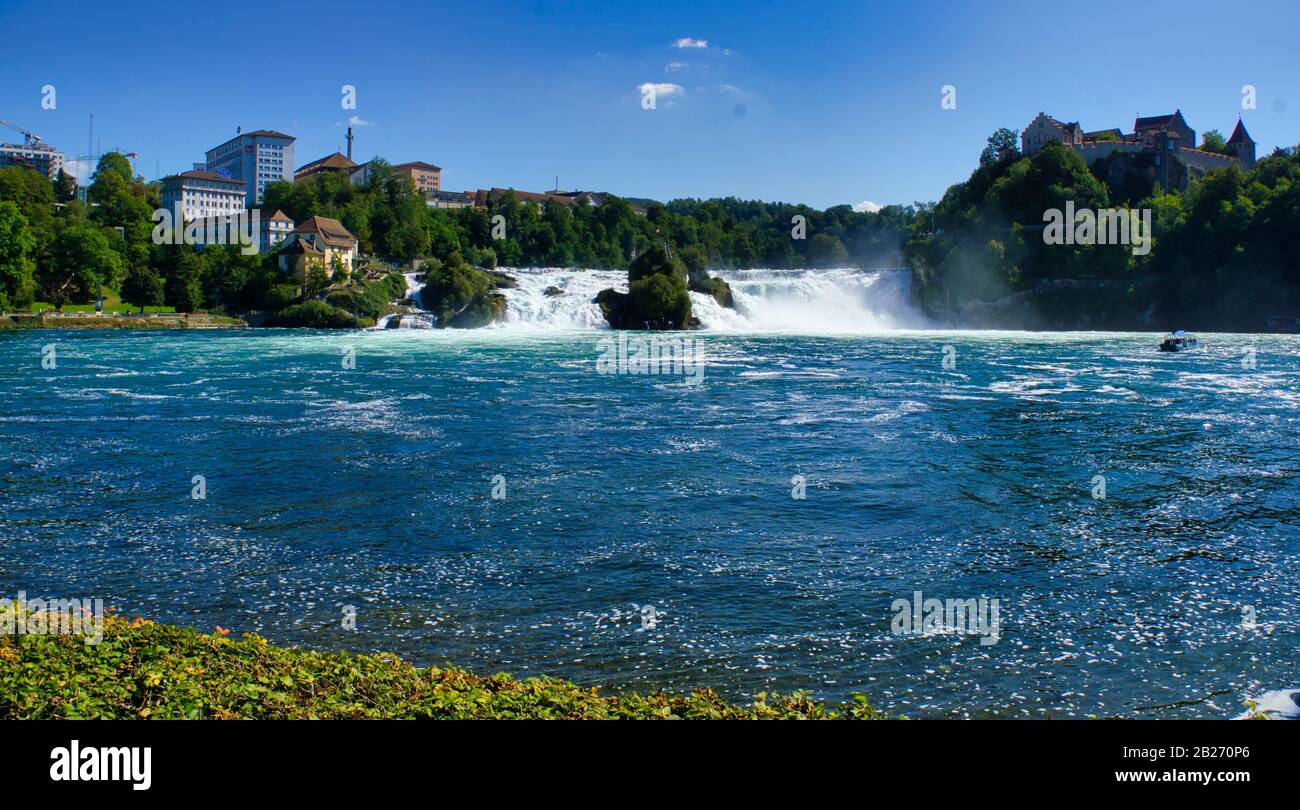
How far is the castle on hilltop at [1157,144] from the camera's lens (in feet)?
328

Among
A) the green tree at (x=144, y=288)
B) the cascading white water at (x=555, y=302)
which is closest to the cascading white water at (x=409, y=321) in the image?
the cascading white water at (x=555, y=302)

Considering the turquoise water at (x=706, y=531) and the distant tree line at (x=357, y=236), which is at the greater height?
the distant tree line at (x=357, y=236)

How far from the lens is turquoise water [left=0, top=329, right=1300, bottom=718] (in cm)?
1001

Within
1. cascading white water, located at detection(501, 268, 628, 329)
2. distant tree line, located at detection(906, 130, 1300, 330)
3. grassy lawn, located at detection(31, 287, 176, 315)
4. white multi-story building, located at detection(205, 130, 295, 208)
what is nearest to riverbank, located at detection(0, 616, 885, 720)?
cascading white water, located at detection(501, 268, 628, 329)

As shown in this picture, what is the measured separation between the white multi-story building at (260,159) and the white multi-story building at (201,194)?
1376 centimetres

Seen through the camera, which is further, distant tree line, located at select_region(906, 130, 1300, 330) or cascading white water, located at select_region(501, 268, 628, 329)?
distant tree line, located at select_region(906, 130, 1300, 330)

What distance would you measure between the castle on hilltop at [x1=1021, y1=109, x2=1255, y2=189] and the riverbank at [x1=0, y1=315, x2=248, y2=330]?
291ft

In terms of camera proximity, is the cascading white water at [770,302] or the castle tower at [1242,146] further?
the castle tower at [1242,146]

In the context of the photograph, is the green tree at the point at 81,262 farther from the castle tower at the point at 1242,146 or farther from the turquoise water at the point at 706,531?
the castle tower at the point at 1242,146

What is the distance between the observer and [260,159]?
172 meters

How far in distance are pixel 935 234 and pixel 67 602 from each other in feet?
332

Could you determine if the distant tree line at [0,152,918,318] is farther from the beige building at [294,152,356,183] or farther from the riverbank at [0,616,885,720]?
the riverbank at [0,616,885,720]

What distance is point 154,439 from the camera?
22.6m
